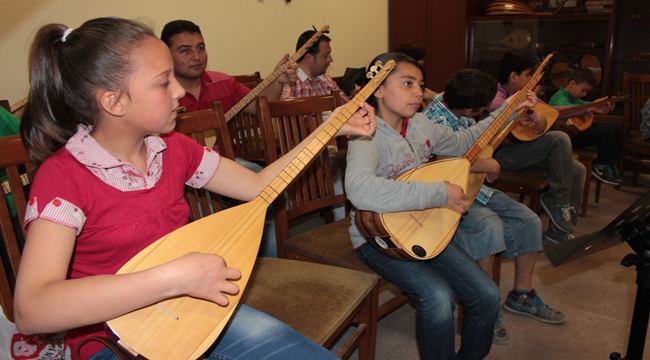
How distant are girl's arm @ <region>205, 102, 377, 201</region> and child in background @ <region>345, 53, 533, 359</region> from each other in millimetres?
198

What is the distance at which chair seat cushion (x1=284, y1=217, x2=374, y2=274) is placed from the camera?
60.6 inches

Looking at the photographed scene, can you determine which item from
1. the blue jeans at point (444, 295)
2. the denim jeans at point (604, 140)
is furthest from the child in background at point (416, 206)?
the denim jeans at point (604, 140)

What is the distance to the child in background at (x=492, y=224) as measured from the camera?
170 cm

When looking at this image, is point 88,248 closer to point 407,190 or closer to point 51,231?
point 51,231

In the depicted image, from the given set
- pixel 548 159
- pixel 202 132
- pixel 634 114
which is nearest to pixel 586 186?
pixel 548 159

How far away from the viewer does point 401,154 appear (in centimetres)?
156

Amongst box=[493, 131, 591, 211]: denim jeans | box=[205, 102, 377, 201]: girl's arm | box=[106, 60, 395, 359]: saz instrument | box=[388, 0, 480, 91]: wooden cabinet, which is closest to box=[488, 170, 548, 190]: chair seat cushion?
box=[493, 131, 591, 211]: denim jeans

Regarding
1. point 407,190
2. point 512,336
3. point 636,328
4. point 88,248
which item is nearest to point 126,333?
point 88,248

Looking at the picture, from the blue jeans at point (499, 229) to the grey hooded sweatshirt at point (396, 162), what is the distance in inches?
10.1

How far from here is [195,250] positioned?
38.3 inches

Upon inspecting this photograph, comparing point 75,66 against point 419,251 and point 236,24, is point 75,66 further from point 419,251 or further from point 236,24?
point 236,24

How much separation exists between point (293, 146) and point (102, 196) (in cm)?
95

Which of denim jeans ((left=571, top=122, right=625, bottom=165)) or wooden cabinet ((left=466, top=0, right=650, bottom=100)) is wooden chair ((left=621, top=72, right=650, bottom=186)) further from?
wooden cabinet ((left=466, top=0, right=650, bottom=100))

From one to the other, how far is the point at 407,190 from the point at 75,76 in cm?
88
